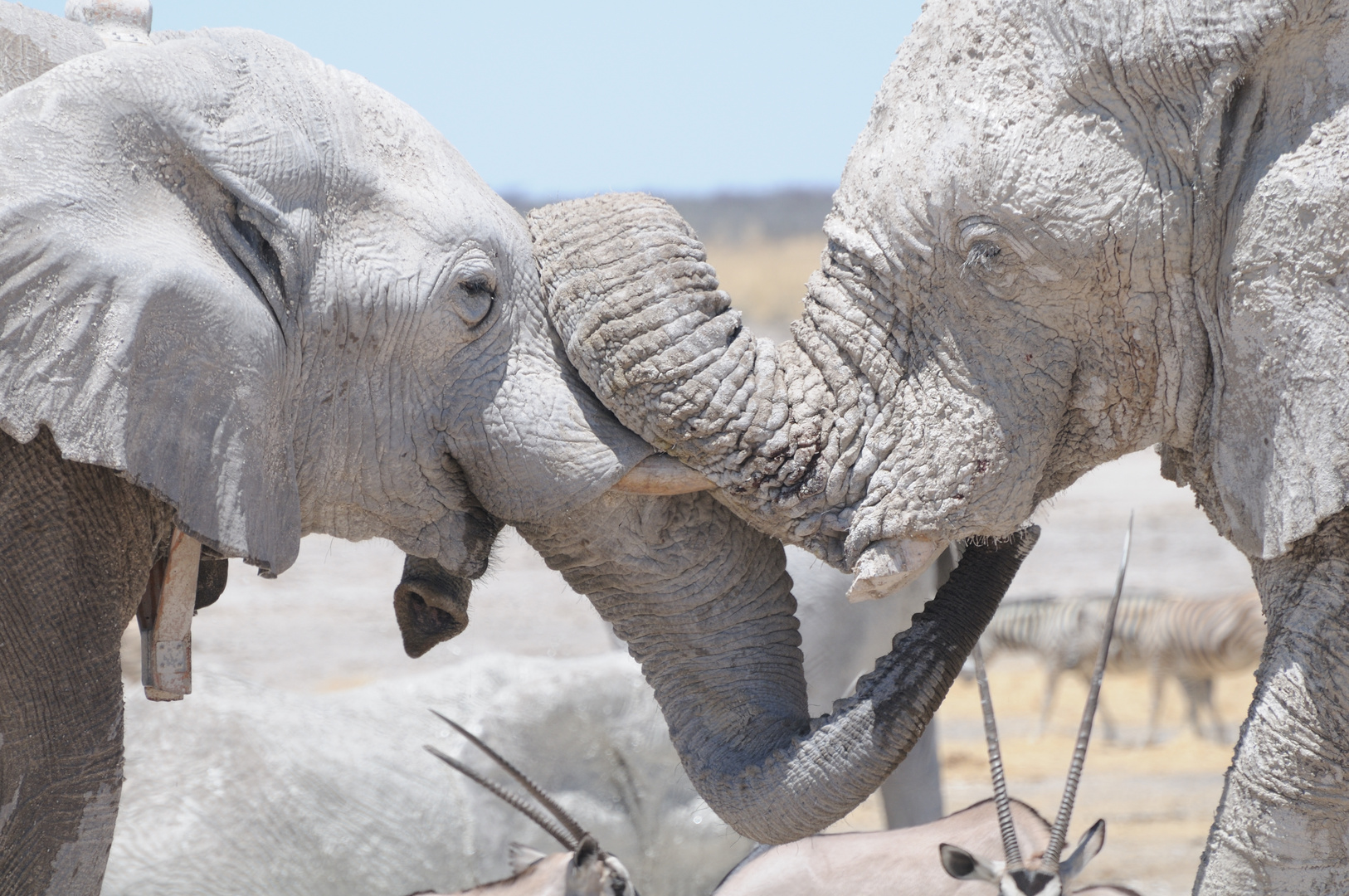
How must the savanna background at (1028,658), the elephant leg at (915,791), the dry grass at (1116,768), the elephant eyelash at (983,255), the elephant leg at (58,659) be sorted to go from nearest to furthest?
1. the elephant leg at (58,659)
2. the elephant eyelash at (983,255)
3. the elephant leg at (915,791)
4. the dry grass at (1116,768)
5. the savanna background at (1028,658)

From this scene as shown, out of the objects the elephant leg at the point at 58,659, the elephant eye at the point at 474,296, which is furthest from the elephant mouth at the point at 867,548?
the elephant leg at the point at 58,659

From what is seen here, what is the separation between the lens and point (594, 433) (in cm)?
280

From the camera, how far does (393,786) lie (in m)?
4.61

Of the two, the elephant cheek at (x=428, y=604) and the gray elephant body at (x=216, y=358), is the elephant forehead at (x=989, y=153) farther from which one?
the elephant cheek at (x=428, y=604)

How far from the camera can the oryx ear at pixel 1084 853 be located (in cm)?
321

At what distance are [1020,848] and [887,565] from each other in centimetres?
92

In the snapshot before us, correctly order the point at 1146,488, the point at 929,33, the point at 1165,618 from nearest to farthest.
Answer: the point at 929,33 < the point at 1165,618 < the point at 1146,488

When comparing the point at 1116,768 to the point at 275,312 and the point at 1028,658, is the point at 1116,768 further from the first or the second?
the point at 275,312

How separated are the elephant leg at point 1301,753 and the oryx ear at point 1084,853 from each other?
614mm

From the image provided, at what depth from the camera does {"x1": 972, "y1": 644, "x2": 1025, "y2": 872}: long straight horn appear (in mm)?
3096

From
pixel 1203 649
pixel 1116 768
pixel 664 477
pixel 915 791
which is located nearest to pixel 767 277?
pixel 1203 649

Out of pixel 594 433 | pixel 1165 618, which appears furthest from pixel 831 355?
pixel 1165 618

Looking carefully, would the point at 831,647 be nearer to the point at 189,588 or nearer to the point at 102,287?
the point at 189,588

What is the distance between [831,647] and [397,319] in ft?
7.52
